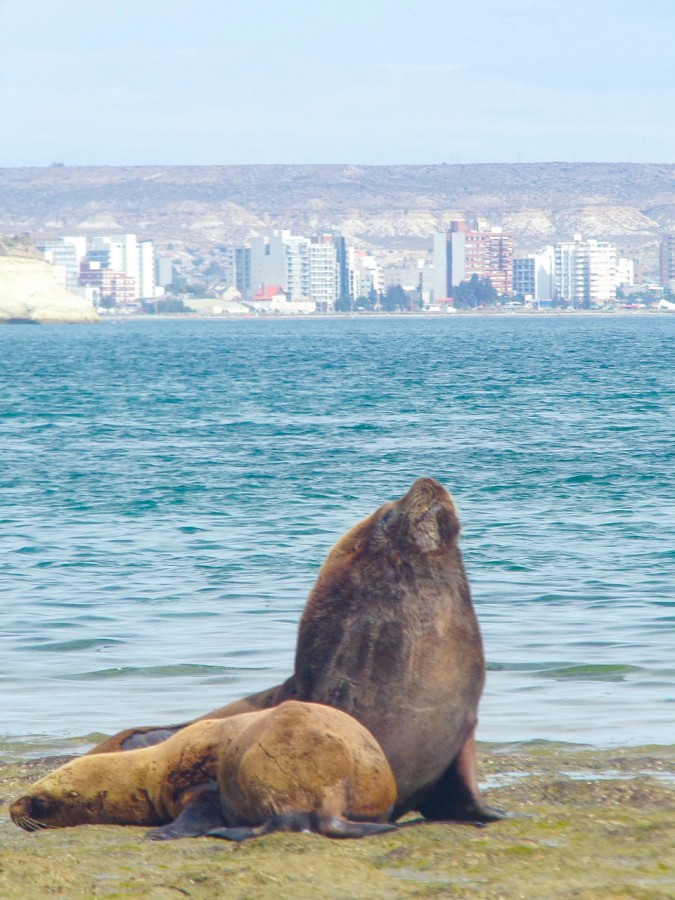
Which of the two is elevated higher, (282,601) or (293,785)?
(293,785)

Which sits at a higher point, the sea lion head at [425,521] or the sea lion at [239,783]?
the sea lion head at [425,521]

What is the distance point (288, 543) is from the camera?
1677cm

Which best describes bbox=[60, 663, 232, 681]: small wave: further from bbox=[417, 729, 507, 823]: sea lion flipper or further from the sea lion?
bbox=[417, 729, 507, 823]: sea lion flipper

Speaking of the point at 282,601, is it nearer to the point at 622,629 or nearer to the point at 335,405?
the point at 622,629

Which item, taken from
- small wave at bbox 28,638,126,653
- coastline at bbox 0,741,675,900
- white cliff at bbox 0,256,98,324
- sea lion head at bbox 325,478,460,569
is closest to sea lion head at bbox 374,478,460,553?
sea lion head at bbox 325,478,460,569

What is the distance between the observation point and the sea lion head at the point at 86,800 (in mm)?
5559

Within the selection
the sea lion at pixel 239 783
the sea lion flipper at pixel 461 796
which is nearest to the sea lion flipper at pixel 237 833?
the sea lion at pixel 239 783

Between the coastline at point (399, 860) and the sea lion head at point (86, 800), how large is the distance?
0.09 m

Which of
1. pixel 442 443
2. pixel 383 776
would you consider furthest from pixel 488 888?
pixel 442 443

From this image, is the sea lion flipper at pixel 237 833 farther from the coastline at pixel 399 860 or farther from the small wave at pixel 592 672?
the small wave at pixel 592 672

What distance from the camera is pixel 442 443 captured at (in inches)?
1225

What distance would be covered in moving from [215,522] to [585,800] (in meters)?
13.4

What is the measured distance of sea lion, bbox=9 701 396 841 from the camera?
494 cm

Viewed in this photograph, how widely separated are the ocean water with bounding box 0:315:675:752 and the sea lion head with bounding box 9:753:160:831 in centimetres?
207
